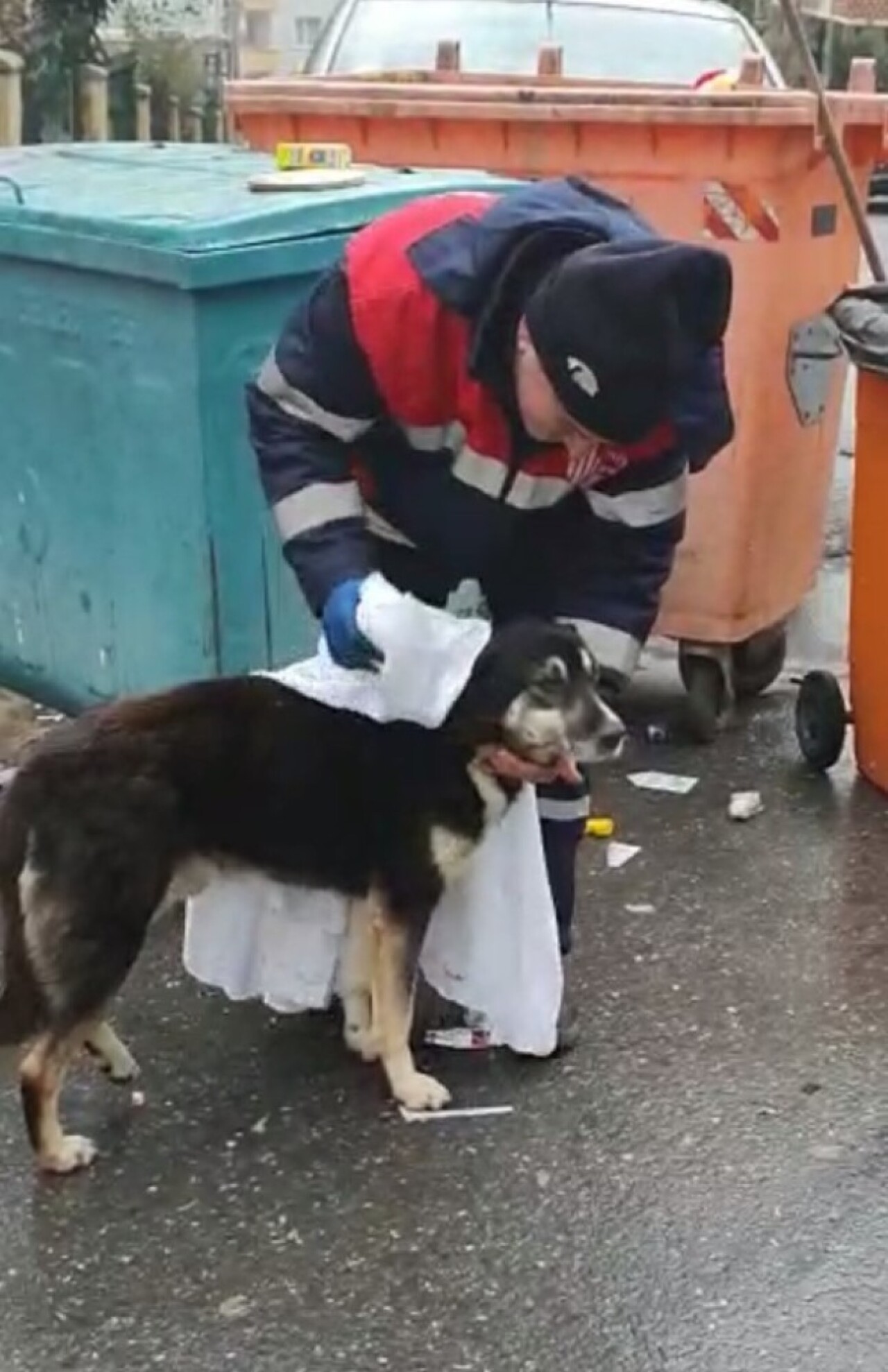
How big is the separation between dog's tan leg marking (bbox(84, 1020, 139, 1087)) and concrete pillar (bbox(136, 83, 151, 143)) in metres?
13.8

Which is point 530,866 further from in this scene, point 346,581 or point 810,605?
point 810,605

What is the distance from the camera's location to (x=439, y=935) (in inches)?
152

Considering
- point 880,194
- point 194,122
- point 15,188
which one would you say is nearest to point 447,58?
point 15,188

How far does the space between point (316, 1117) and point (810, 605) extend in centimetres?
354

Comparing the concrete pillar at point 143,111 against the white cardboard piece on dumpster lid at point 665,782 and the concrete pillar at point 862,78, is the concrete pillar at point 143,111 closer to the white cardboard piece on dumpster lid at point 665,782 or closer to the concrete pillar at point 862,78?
the concrete pillar at point 862,78

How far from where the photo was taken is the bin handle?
4.50 meters

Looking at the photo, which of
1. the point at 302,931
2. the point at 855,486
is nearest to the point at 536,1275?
the point at 302,931

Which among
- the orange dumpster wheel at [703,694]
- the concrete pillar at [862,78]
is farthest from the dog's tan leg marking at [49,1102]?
the concrete pillar at [862,78]

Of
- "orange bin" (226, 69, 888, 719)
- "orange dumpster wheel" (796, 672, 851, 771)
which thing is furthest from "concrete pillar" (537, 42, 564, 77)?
"orange dumpster wheel" (796, 672, 851, 771)

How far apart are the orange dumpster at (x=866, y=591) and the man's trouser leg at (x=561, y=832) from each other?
1152 mm

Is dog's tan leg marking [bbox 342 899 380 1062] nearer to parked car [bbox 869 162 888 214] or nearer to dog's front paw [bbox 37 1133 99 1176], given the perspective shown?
dog's front paw [bbox 37 1133 99 1176]

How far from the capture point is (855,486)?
5.01 metres

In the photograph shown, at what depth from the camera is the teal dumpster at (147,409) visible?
13.5ft

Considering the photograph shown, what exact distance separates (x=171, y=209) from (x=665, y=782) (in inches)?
73.0
